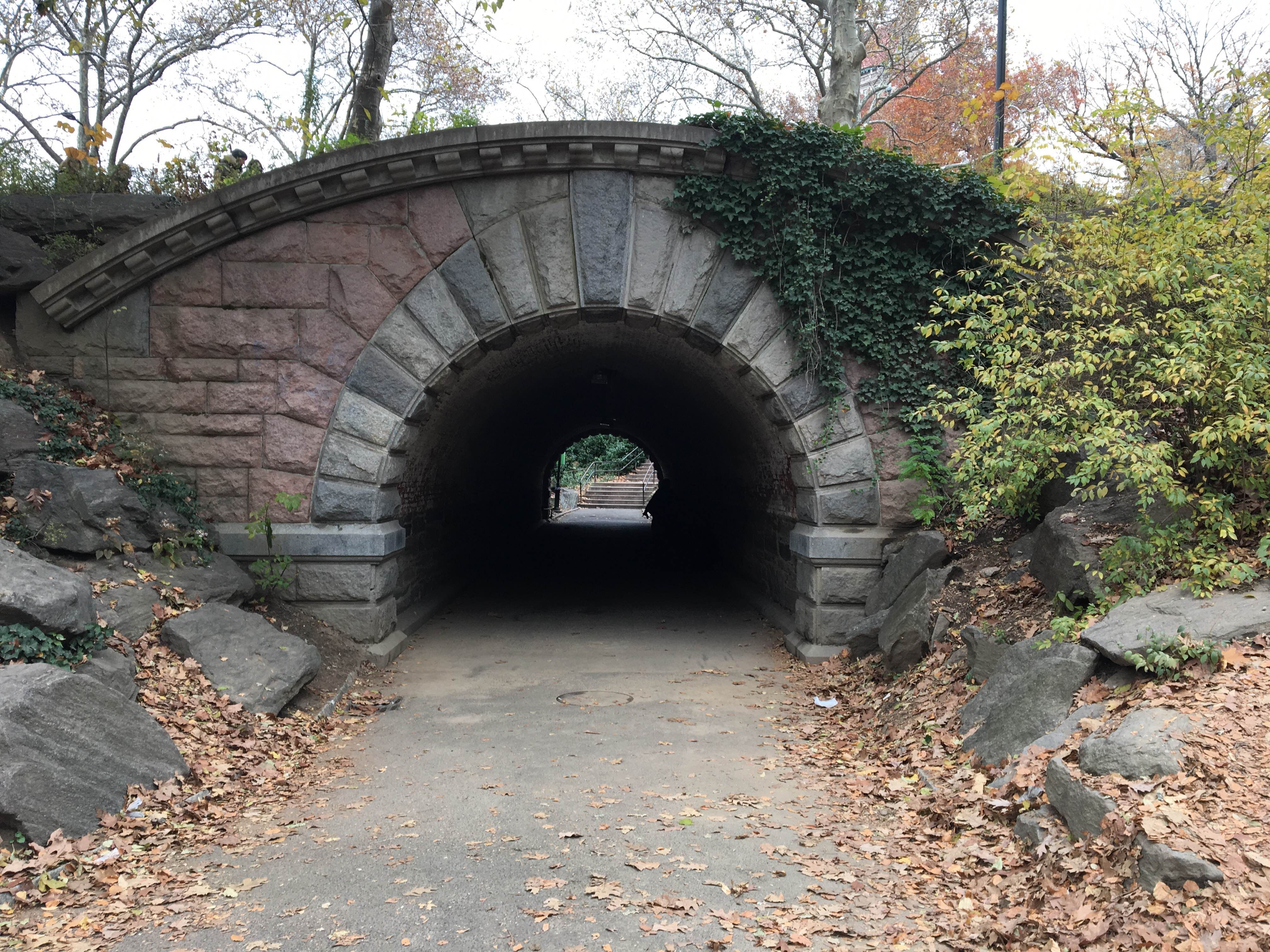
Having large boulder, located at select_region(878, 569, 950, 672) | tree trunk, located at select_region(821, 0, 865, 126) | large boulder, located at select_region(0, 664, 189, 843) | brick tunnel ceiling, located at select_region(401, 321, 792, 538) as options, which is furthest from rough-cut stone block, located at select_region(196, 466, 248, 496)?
tree trunk, located at select_region(821, 0, 865, 126)

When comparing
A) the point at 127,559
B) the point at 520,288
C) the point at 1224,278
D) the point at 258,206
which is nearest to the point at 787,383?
the point at 520,288

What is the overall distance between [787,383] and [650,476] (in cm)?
3341

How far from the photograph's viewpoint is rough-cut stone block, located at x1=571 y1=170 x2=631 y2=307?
7637 mm

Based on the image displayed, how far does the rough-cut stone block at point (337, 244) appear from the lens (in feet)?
24.6

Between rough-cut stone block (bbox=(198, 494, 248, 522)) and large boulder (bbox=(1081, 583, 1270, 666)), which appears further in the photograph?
rough-cut stone block (bbox=(198, 494, 248, 522))

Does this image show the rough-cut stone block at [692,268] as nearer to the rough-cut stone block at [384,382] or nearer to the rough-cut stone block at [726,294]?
the rough-cut stone block at [726,294]

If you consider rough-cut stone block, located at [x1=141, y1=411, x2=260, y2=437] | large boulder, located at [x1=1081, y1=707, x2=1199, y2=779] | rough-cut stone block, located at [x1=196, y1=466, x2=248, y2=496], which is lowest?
large boulder, located at [x1=1081, y1=707, x2=1199, y2=779]

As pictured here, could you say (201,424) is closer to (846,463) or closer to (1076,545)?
(846,463)

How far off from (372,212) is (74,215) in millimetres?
3129

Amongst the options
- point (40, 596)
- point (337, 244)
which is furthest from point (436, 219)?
point (40, 596)

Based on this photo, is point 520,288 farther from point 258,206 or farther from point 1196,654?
point 1196,654

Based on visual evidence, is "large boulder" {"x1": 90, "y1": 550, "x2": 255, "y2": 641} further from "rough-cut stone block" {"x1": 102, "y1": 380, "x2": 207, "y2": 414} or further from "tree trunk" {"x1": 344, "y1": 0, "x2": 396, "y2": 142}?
"tree trunk" {"x1": 344, "y1": 0, "x2": 396, "y2": 142}

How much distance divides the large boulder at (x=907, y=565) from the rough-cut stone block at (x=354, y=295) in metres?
5.03

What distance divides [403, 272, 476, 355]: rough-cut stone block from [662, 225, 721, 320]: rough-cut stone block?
185 cm
